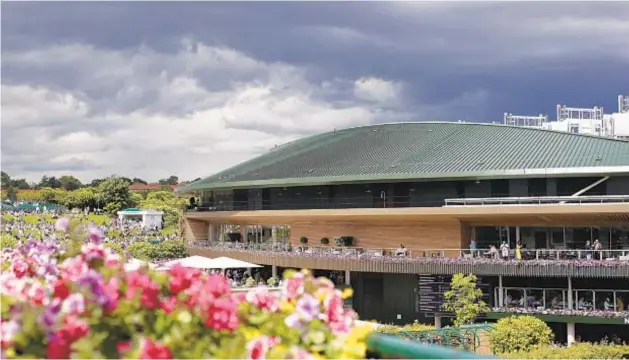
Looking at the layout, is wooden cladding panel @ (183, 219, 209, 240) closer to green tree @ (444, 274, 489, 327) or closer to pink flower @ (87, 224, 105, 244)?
green tree @ (444, 274, 489, 327)

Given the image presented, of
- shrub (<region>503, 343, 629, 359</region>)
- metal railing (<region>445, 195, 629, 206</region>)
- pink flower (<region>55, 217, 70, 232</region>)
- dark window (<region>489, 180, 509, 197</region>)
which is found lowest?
shrub (<region>503, 343, 629, 359</region>)

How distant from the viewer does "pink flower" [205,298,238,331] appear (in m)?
4.66

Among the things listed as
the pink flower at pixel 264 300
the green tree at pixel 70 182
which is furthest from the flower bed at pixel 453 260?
the green tree at pixel 70 182

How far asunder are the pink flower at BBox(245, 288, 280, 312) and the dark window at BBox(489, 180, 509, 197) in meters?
32.6

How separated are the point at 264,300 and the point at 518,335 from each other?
22.9m

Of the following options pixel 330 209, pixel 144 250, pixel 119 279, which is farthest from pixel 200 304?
pixel 144 250

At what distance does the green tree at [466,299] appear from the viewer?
31.9 m

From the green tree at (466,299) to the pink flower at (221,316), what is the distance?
2809 cm

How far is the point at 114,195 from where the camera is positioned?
299 feet

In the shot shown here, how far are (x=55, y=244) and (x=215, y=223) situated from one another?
47.7 metres

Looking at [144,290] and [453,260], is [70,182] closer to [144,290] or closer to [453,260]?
[453,260]

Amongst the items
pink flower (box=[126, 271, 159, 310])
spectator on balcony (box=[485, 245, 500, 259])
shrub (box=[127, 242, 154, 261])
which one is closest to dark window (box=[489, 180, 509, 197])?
spectator on balcony (box=[485, 245, 500, 259])

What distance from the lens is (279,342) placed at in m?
4.77

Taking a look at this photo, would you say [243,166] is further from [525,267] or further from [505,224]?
[525,267]
